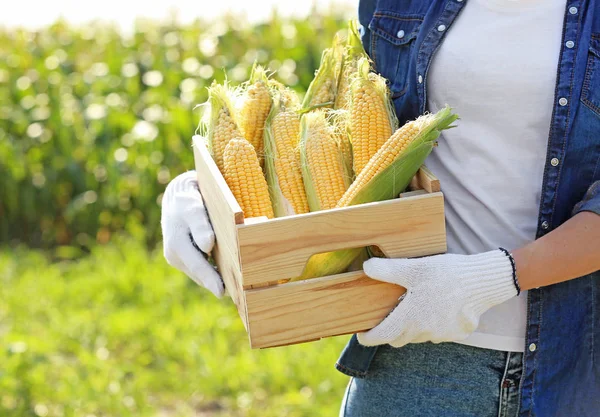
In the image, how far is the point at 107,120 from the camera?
441 centimetres

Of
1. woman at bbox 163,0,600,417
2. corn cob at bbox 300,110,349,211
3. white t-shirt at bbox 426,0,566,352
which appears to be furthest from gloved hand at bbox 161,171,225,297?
white t-shirt at bbox 426,0,566,352

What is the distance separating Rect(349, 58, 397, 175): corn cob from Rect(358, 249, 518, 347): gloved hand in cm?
23

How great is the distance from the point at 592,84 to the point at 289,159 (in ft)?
1.88

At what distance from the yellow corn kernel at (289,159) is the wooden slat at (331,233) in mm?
187

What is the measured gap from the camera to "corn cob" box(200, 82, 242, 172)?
1.65m

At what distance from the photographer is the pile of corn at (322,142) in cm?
148

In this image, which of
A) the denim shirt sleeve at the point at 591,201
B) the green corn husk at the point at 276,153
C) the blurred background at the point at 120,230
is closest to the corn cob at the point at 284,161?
the green corn husk at the point at 276,153

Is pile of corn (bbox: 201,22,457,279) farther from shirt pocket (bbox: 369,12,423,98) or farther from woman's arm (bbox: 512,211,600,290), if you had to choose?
woman's arm (bbox: 512,211,600,290)

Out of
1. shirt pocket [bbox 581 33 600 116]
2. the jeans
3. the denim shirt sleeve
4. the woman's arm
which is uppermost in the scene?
shirt pocket [bbox 581 33 600 116]

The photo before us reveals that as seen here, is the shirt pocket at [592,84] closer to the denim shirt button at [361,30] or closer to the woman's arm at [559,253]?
the woman's arm at [559,253]

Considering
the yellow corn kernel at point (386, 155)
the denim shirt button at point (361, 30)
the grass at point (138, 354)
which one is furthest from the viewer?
the grass at point (138, 354)

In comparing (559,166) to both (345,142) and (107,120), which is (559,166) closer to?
(345,142)

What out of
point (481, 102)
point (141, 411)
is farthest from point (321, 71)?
point (141, 411)

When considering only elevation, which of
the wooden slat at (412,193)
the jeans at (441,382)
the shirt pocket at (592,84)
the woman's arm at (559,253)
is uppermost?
the shirt pocket at (592,84)
